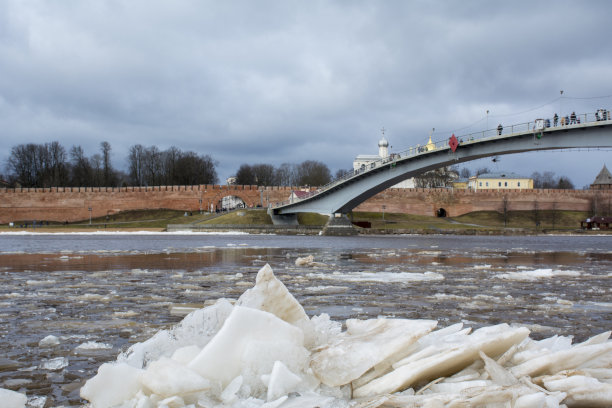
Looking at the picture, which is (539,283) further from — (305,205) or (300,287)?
(305,205)

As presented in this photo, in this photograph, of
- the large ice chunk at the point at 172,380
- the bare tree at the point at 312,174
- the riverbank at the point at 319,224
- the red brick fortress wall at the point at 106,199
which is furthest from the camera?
the bare tree at the point at 312,174

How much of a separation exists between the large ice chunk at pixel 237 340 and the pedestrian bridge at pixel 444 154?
26.1 meters

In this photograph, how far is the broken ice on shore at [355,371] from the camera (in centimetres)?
309

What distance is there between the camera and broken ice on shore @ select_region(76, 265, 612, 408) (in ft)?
10.1

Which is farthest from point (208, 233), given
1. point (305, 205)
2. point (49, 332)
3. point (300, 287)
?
point (49, 332)

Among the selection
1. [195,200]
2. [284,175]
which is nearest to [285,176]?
[284,175]

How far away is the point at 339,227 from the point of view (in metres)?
44.3

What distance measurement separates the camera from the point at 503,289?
30.2 feet

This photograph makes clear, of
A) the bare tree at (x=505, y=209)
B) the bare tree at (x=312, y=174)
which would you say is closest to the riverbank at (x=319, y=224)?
the bare tree at (x=505, y=209)

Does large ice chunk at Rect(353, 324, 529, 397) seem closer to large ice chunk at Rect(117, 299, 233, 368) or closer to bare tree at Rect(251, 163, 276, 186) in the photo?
large ice chunk at Rect(117, 299, 233, 368)

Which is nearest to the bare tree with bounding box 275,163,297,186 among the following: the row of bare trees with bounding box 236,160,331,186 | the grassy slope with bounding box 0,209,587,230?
the row of bare trees with bounding box 236,160,331,186

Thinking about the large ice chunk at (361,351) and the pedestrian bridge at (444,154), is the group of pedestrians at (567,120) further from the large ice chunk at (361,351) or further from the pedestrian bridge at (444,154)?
the large ice chunk at (361,351)

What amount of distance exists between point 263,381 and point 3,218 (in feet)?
266

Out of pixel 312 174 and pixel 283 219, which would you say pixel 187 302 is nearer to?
pixel 283 219
